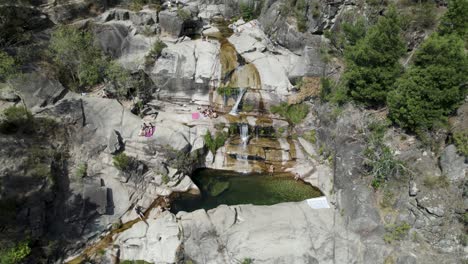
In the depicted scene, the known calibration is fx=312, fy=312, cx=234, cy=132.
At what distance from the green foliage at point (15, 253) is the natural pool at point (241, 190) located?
1068cm

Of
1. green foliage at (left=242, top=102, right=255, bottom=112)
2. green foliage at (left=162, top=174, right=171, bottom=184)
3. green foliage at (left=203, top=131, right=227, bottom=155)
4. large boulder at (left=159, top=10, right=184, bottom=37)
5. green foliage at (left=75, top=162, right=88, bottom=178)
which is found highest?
large boulder at (left=159, top=10, right=184, bottom=37)

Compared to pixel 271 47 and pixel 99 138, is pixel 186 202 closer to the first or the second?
pixel 99 138

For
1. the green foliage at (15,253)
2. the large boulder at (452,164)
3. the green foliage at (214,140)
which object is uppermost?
the large boulder at (452,164)

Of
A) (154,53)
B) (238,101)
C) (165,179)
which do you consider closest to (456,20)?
(238,101)

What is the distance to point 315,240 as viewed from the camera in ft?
72.9

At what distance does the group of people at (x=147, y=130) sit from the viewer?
28969mm

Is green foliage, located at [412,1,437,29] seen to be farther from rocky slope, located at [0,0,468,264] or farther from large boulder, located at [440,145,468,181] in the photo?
large boulder, located at [440,145,468,181]

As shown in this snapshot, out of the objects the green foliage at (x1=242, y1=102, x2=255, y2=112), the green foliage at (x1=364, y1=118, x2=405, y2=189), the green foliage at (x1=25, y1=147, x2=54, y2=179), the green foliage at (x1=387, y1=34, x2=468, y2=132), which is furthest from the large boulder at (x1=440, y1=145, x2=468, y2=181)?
the green foliage at (x1=25, y1=147, x2=54, y2=179)

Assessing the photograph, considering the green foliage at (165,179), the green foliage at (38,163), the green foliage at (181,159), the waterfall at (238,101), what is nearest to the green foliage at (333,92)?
the waterfall at (238,101)

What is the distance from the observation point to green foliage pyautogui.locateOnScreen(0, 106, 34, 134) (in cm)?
2419

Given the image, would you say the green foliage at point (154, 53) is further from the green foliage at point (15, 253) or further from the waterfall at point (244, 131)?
the green foliage at point (15, 253)

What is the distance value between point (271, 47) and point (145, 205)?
23.5 meters

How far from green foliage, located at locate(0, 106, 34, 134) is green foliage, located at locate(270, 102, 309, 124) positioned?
22382 millimetres

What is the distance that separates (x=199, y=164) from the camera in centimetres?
3039
